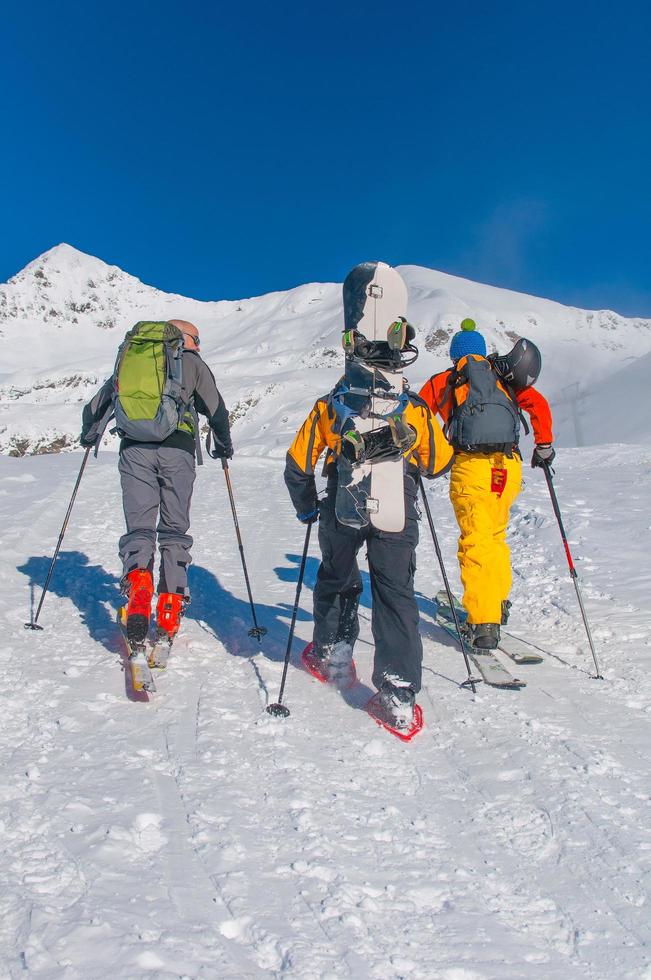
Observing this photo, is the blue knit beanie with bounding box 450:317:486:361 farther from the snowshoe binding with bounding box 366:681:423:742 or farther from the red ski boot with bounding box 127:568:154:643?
the red ski boot with bounding box 127:568:154:643

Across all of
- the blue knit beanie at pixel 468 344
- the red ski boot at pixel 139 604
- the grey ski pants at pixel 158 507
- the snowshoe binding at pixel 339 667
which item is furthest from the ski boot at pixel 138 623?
the blue knit beanie at pixel 468 344

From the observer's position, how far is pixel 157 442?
4.65m

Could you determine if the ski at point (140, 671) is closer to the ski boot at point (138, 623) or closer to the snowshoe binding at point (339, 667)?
the ski boot at point (138, 623)

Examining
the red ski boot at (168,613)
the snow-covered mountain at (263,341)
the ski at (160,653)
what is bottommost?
the ski at (160,653)

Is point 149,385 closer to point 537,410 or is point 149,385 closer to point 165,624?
point 165,624

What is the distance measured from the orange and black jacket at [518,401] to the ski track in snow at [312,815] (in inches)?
60.5

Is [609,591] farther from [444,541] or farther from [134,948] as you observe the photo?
[134,948]

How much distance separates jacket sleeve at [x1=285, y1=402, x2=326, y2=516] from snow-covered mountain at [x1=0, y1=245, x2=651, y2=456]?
2523cm

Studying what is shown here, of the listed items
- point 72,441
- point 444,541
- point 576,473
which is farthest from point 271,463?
point 72,441

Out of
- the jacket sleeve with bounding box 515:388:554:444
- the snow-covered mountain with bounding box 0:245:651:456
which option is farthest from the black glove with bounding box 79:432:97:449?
the snow-covered mountain with bounding box 0:245:651:456

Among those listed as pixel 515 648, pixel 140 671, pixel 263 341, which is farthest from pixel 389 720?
pixel 263 341

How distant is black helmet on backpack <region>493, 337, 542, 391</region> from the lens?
4941 mm

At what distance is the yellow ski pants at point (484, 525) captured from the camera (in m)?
4.74

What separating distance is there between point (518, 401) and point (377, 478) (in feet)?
5.77
